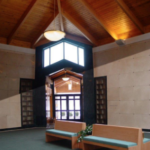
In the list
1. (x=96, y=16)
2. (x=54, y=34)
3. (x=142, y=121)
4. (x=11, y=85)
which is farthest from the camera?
(x=11, y=85)

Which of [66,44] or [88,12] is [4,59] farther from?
[88,12]

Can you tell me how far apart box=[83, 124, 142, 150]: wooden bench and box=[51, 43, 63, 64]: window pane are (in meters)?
5.86

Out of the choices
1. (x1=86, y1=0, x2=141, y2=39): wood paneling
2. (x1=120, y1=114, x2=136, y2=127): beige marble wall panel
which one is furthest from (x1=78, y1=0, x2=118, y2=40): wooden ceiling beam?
(x1=120, y1=114, x2=136, y2=127): beige marble wall panel

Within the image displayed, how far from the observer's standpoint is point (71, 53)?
35.6 ft

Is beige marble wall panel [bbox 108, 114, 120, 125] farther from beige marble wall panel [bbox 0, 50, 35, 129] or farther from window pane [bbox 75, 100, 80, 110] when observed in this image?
window pane [bbox 75, 100, 80, 110]

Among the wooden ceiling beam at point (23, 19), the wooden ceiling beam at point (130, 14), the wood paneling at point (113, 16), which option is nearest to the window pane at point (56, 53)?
the wooden ceiling beam at point (23, 19)

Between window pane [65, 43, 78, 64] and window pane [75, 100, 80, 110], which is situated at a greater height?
window pane [65, 43, 78, 64]

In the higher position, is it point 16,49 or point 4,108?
point 16,49

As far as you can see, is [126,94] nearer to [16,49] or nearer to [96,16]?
[96,16]

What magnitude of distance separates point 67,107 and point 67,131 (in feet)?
26.1

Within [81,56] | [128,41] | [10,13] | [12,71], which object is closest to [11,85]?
[12,71]

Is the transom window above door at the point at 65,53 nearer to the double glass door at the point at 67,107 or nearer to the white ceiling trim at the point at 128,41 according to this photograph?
the white ceiling trim at the point at 128,41

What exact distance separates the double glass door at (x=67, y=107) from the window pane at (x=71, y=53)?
4.35 m

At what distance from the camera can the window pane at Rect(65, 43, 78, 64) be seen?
425 inches
